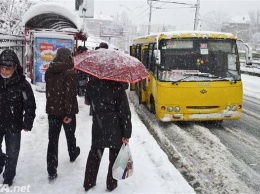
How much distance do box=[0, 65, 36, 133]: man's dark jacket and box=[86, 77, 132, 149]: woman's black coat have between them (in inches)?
31.6

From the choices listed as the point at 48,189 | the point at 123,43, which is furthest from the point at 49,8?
the point at 123,43

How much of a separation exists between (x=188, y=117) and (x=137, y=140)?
6.92 ft

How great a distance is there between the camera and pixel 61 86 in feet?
16.3

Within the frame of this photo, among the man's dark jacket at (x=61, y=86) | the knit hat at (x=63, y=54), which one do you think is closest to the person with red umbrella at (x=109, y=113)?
the man's dark jacket at (x=61, y=86)

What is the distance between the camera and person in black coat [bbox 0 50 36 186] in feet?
14.3

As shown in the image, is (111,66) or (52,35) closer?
(111,66)

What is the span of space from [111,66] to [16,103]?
1.34 m

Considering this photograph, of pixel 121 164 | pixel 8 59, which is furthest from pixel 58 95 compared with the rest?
pixel 121 164

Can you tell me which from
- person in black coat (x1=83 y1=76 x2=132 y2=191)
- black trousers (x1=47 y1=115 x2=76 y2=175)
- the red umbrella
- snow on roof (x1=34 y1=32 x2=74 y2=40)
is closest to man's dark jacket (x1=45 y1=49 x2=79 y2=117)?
black trousers (x1=47 y1=115 x2=76 y2=175)

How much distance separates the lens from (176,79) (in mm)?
9086

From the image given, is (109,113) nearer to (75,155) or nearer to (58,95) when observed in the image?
(58,95)

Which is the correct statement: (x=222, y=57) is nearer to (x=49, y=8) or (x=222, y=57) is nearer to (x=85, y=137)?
(x=85, y=137)

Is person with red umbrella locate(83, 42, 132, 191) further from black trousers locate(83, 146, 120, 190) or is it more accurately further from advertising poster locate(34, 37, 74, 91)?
advertising poster locate(34, 37, 74, 91)

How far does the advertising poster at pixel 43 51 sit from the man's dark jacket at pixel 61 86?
7803 mm
